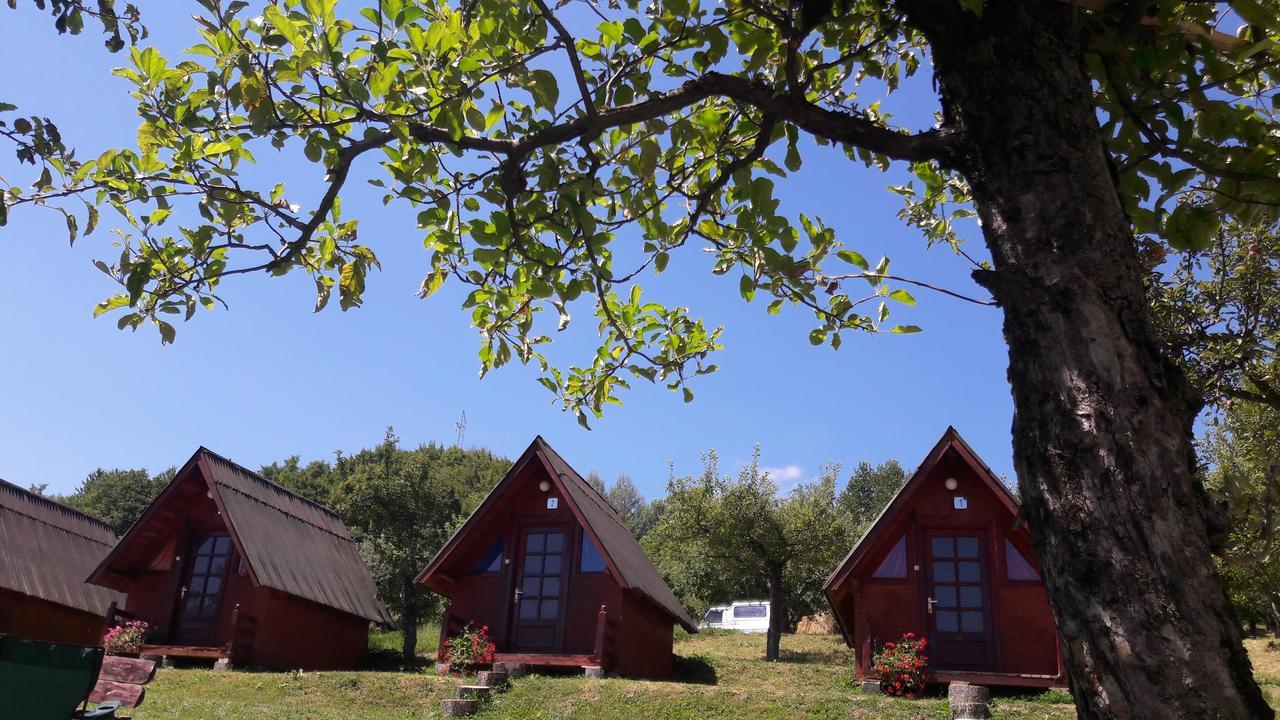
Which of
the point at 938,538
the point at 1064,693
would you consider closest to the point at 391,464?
the point at 938,538

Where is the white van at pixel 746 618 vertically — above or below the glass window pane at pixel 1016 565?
below

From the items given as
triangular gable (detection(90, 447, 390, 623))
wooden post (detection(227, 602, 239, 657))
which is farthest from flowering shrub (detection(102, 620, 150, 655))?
wooden post (detection(227, 602, 239, 657))

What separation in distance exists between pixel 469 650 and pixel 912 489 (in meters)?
9.07

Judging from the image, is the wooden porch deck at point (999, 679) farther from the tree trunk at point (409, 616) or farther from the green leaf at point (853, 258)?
the tree trunk at point (409, 616)

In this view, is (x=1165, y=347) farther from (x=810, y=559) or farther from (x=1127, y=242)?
(x=810, y=559)

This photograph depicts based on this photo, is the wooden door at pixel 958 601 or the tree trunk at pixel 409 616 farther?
the tree trunk at pixel 409 616

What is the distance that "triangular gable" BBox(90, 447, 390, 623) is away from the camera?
18047 millimetres

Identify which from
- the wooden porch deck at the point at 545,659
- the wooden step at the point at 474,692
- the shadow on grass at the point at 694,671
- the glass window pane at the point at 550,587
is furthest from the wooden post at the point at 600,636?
the shadow on grass at the point at 694,671

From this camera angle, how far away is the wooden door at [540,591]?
17.2 metres

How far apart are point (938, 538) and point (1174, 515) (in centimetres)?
1465

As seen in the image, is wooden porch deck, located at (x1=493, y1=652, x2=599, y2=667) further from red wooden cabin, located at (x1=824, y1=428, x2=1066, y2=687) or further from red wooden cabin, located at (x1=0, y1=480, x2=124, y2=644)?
red wooden cabin, located at (x1=0, y1=480, x2=124, y2=644)

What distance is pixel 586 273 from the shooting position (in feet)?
14.6

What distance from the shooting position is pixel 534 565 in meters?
17.8

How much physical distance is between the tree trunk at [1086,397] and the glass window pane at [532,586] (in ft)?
53.2
